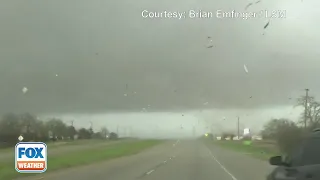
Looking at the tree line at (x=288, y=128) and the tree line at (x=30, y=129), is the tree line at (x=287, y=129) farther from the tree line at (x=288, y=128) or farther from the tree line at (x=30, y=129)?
the tree line at (x=30, y=129)

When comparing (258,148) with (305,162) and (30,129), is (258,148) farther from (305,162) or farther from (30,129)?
(305,162)

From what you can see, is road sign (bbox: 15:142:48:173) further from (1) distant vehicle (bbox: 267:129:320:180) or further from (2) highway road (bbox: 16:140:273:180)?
(2) highway road (bbox: 16:140:273:180)

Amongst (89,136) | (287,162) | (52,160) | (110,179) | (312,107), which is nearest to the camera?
(287,162)

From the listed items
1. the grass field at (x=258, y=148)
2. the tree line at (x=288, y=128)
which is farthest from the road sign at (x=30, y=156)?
the grass field at (x=258, y=148)

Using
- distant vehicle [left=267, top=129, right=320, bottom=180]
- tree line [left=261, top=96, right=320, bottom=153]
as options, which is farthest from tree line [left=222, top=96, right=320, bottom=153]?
distant vehicle [left=267, top=129, right=320, bottom=180]

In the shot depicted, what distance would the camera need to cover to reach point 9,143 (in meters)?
22.2

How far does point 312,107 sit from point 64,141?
106 feet

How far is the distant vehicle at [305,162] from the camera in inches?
257

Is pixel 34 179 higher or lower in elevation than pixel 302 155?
lower

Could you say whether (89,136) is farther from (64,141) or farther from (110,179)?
(110,179)

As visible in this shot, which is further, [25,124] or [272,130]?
[272,130]

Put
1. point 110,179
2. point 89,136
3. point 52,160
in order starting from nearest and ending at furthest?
point 110,179
point 89,136
point 52,160

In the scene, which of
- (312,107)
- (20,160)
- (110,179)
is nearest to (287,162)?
(20,160)

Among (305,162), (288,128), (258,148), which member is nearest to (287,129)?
(288,128)
